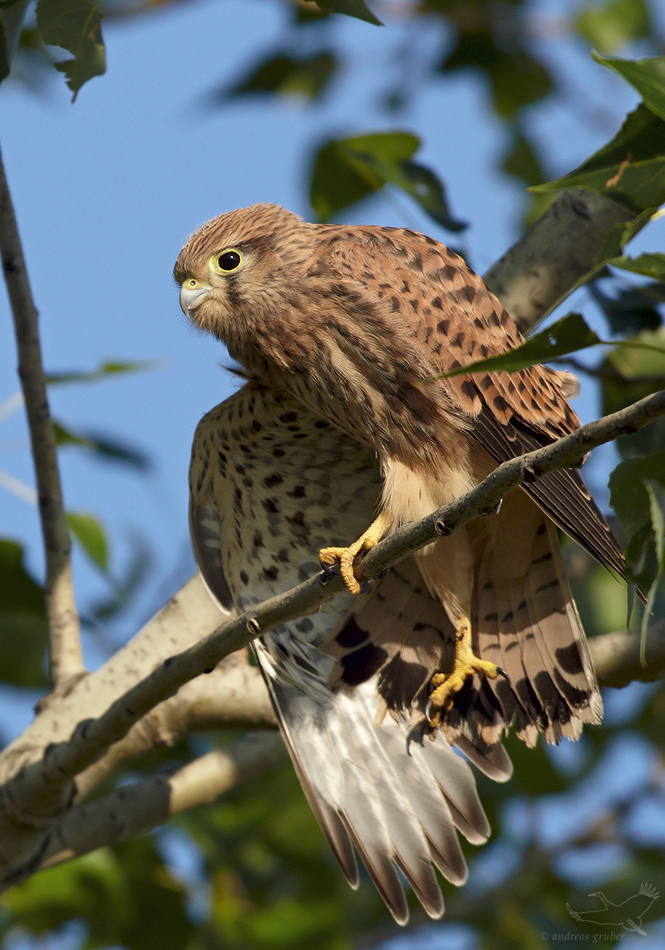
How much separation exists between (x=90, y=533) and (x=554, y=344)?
215 centimetres

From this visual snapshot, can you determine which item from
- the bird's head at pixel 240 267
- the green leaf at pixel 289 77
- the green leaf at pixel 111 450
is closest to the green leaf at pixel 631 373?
the bird's head at pixel 240 267

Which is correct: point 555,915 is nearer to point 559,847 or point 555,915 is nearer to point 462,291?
point 559,847

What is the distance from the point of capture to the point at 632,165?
1.62m

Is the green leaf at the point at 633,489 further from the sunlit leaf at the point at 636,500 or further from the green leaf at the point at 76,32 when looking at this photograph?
the green leaf at the point at 76,32

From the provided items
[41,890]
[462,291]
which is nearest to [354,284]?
[462,291]

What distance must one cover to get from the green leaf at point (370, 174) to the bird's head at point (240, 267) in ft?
0.90

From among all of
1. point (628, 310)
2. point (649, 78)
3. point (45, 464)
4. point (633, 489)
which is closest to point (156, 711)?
point (45, 464)

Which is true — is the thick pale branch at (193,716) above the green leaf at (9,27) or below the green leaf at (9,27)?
below

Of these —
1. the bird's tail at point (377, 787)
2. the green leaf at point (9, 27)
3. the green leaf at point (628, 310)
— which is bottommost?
the bird's tail at point (377, 787)

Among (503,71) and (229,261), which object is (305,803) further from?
(503,71)

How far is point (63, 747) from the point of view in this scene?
2.41 meters

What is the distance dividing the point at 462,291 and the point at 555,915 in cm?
229

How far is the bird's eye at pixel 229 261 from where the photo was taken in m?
2.69

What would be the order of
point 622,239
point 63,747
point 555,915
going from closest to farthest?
point 622,239 < point 63,747 < point 555,915
